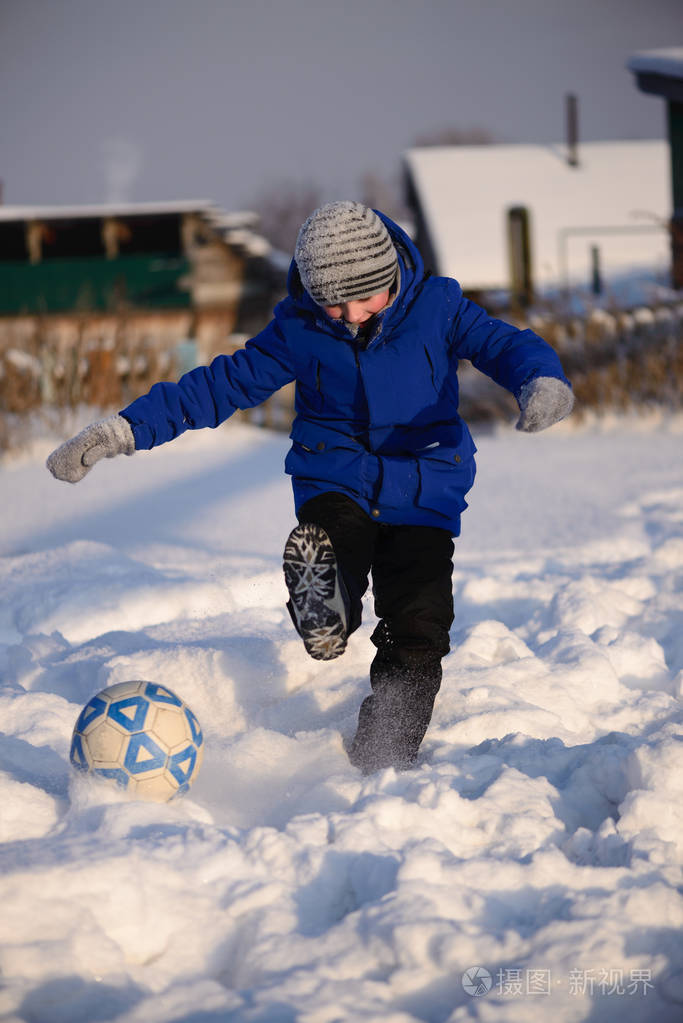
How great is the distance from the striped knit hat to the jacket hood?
3.9 inches

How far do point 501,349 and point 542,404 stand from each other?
364mm

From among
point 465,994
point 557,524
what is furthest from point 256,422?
point 465,994

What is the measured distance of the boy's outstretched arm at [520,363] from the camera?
264 cm

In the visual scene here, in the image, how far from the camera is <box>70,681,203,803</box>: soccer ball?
2561mm

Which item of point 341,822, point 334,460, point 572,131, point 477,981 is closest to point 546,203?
point 572,131

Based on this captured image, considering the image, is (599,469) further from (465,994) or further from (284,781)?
(465,994)

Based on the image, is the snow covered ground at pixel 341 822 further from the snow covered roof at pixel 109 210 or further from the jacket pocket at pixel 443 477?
the snow covered roof at pixel 109 210

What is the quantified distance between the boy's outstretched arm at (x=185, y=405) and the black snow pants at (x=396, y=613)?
40 centimetres

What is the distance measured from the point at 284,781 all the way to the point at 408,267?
1.51m

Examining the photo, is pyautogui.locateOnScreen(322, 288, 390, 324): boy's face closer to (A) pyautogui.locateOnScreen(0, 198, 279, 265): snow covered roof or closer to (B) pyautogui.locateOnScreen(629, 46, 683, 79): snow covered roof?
(B) pyautogui.locateOnScreen(629, 46, 683, 79): snow covered roof

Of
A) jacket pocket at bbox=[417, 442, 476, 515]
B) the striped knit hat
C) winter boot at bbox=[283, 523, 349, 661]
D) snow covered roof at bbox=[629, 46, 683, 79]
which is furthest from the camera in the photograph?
snow covered roof at bbox=[629, 46, 683, 79]

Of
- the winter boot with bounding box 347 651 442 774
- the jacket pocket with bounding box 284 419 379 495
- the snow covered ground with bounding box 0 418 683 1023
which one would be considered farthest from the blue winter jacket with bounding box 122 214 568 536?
the snow covered ground with bounding box 0 418 683 1023

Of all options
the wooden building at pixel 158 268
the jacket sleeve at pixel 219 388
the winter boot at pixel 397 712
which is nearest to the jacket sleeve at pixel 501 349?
the jacket sleeve at pixel 219 388

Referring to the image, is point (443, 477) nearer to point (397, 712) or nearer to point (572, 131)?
point (397, 712)
